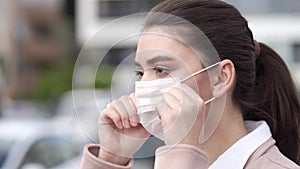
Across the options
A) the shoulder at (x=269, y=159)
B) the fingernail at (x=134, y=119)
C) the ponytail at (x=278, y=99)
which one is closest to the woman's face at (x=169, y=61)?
the fingernail at (x=134, y=119)

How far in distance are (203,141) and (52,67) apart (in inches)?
2053

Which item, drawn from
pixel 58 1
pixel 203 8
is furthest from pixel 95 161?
pixel 58 1

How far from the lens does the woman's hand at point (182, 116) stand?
2.61 m

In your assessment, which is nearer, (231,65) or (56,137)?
(231,65)

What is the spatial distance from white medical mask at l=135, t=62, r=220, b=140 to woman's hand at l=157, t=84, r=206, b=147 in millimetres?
39

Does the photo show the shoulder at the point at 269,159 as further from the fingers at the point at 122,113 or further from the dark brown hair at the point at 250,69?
the fingers at the point at 122,113

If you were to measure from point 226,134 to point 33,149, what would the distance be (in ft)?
18.0

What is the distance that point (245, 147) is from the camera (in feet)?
9.35

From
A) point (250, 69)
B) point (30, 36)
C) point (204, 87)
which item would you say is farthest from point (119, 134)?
point (30, 36)

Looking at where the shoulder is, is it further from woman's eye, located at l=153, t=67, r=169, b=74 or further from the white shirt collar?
woman's eye, located at l=153, t=67, r=169, b=74

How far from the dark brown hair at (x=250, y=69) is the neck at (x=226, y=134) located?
0.17 ft

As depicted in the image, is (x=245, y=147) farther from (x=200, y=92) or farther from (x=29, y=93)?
(x=29, y=93)

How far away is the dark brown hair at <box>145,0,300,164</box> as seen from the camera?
112 inches

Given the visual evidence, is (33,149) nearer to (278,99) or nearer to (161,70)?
(278,99)
